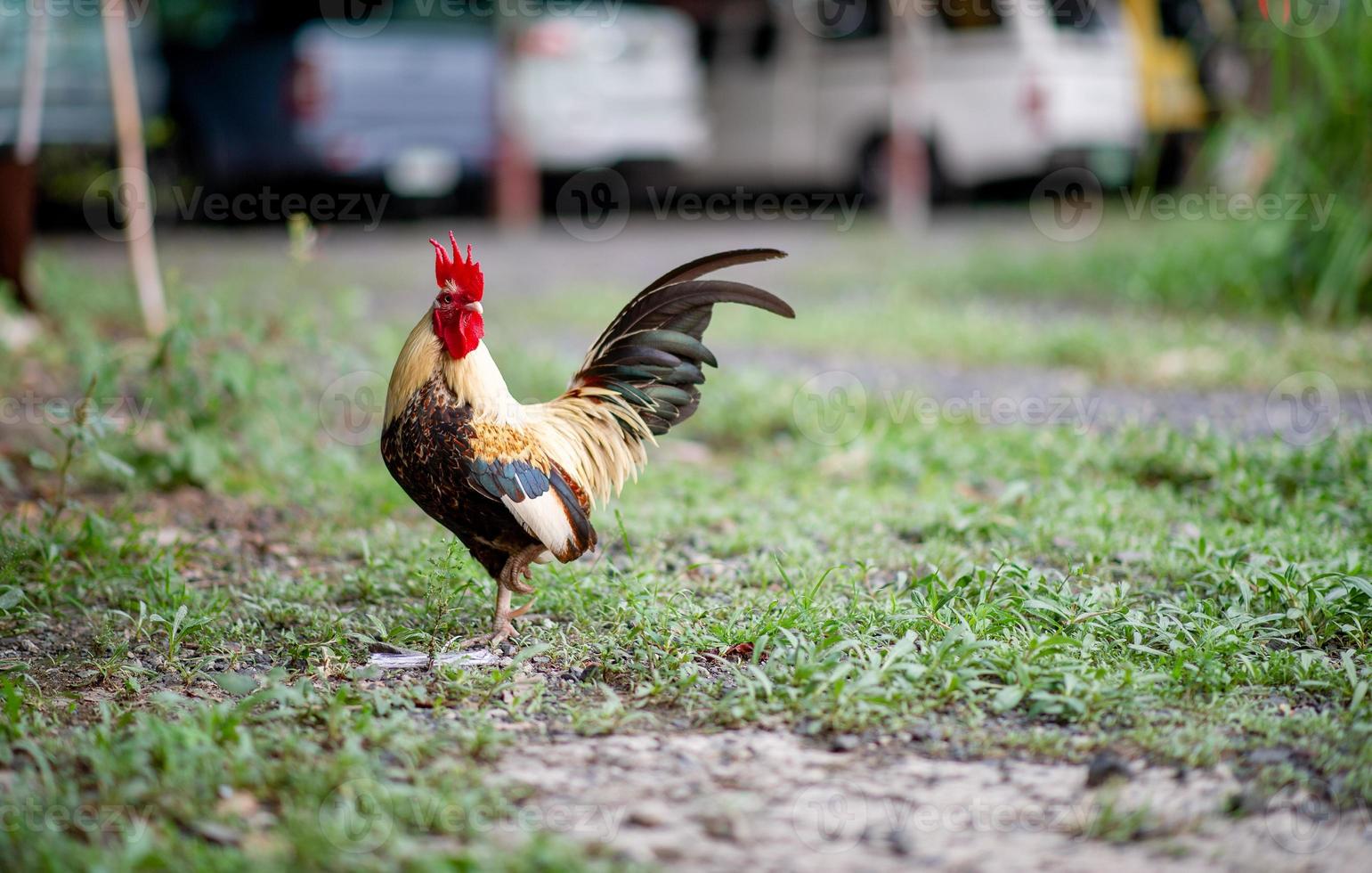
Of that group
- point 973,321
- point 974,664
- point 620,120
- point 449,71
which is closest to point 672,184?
point 620,120

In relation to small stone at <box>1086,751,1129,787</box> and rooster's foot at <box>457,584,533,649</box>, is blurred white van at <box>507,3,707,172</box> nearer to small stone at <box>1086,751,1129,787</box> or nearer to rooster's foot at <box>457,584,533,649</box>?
rooster's foot at <box>457,584,533,649</box>

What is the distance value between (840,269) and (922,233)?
2484mm

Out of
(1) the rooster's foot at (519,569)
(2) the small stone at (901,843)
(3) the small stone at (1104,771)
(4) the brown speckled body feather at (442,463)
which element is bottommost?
(2) the small stone at (901,843)

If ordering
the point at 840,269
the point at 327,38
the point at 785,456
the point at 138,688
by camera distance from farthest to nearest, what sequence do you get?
the point at 327,38
the point at 840,269
the point at 785,456
the point at 138,688

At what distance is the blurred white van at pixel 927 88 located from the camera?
1236cm

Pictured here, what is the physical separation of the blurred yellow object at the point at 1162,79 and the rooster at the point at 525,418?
10612mm

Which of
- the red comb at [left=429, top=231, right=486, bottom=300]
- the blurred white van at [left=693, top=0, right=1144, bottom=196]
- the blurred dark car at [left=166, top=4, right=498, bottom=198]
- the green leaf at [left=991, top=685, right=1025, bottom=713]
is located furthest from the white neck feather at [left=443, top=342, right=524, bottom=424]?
the blurred white van at [left=693, top=0, right=1144, bottom=196]

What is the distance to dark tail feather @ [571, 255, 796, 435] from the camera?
11.1ft

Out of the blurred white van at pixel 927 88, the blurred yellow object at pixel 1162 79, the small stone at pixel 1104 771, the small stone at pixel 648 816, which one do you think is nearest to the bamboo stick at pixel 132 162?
the small stone at pixel 648 816

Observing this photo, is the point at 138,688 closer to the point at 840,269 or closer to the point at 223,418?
the point at 223,418

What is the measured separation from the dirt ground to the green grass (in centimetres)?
7

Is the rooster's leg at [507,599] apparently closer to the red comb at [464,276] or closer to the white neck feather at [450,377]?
the white neck feather at [450,377]

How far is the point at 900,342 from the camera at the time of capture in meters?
7.26

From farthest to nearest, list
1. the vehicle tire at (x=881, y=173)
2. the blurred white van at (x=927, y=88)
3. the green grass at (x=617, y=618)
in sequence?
the vehicle tire at (x=881, y=173), the blurred white van at (x=927, y=88), the green grass at (x=617, y=618)
